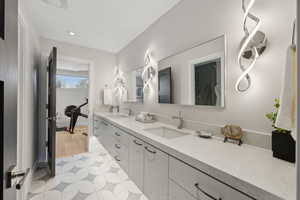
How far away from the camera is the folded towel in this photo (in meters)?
0.59

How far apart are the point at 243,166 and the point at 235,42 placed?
1033 mm

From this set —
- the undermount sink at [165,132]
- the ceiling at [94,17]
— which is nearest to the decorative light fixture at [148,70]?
the ceiling at [94,17]

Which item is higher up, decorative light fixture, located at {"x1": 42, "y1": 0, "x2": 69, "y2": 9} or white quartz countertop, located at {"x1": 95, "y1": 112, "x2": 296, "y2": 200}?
decorative light fixture, located at {"x1": 42, "y1": 0, "x2": 69, "y2": 9}

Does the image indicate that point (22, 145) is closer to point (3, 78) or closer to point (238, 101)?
point (3, 78)

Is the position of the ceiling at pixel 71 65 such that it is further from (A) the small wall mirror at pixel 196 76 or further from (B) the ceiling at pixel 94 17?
(A) the small wall mirror at pixel 196 76

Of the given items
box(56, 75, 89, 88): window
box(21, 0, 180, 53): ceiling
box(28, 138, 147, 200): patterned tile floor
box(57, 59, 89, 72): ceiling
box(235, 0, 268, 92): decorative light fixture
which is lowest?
box(28, 138, 147, 200): patterned tile floor

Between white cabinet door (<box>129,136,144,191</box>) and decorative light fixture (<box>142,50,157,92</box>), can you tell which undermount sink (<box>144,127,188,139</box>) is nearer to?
white cabinet door (<box>129,136,144,191</box>)

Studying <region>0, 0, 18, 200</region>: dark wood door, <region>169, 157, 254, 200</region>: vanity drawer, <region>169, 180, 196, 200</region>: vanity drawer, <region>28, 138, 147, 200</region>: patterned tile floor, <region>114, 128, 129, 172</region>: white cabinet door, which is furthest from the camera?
<region>114, 128, 129, 172</region>: white cabinet door

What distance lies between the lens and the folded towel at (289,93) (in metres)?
0.59

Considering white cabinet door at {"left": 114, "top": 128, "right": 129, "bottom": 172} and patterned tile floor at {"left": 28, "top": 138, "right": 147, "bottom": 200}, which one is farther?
white cabinet door at {"left": 114, "top": 128, "right": 129, "bottom": 172}

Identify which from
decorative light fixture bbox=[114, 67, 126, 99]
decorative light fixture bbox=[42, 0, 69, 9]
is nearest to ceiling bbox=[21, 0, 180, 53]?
decorative light fixture bbox=[42, 0, 69, 9]

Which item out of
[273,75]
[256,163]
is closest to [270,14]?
[273,75]

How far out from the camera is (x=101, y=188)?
1731 mm

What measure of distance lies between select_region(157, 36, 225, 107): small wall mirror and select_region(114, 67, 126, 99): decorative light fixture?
152 cm
